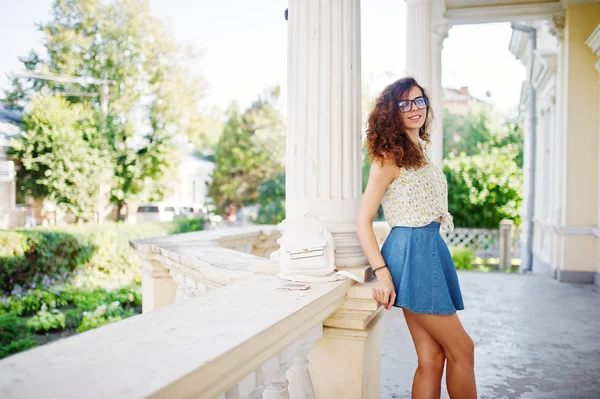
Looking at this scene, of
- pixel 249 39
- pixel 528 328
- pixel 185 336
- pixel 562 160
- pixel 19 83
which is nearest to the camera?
pixel 185 336

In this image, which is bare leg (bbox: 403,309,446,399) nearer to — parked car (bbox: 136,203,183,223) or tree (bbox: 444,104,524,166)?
tree (bbox: 444,104,524,166)

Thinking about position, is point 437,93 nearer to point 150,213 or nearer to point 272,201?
point 272,201

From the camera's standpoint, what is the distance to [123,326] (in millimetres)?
1266

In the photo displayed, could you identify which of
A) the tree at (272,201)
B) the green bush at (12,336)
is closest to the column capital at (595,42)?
the green bush at (12,336)

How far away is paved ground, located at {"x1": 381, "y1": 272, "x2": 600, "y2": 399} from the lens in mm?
3002

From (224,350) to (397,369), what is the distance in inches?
99.4

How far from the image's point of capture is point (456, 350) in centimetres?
192

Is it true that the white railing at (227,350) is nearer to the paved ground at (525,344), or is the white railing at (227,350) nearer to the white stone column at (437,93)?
the paved ground at (525,344)

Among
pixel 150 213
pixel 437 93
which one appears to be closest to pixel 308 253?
pixel 437 93

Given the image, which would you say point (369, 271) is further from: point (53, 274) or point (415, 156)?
point (53, 274)

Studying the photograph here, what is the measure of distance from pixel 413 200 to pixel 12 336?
6.80 metres

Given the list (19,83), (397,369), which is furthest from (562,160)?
(19,83)

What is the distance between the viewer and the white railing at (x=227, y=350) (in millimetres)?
918

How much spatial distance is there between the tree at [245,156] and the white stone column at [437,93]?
11433mm
